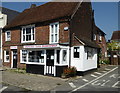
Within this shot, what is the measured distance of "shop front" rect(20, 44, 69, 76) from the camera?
12.6 metres

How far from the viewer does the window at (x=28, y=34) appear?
16.9 meters

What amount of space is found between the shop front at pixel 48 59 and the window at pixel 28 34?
2.63 m

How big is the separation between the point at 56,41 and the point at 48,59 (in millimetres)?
2299

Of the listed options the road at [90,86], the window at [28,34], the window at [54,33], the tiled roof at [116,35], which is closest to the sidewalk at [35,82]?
the road at [90,86]

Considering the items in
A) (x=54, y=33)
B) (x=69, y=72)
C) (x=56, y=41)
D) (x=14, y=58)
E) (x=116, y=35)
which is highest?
(x=116, y=35)

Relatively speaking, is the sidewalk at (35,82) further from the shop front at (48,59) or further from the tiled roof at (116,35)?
the tiled roof at (116,35)

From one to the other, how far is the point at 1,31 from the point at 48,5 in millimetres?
8090

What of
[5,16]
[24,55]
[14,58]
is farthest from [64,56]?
[5,16]

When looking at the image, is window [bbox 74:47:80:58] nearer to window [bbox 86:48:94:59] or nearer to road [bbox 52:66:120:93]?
window [bbox 86:48:94:59]

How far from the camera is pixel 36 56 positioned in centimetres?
1423

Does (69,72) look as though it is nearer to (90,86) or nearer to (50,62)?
(50,62)

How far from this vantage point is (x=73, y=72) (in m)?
12.6

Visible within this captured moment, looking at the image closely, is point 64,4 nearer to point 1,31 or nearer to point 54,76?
point 54,76

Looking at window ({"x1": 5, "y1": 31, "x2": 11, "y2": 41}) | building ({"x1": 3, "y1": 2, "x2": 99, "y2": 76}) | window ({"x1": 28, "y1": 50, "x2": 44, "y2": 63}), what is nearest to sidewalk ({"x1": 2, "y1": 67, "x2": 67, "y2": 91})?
building ({"x1": 3, "y1": 2, "x2": 99, "y2": 76})
